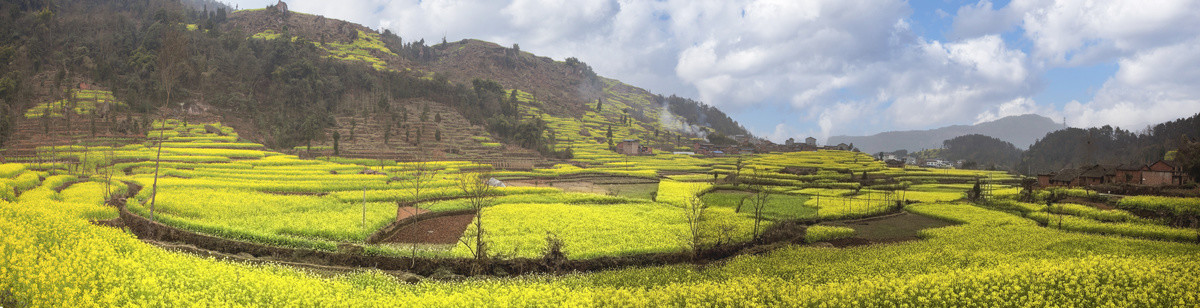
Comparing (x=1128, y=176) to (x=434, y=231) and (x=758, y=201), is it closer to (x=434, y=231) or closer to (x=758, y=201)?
(x=758, y=201)

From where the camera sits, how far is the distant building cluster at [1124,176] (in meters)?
34.2

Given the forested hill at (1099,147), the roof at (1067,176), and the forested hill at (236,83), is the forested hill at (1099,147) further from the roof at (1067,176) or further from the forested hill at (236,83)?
the forested hill at (236,83)

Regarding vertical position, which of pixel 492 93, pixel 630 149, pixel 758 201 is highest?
pixel 492 93

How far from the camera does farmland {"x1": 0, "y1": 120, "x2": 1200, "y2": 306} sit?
11.4 meters

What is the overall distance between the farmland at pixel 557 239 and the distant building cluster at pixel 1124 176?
22.4 ft

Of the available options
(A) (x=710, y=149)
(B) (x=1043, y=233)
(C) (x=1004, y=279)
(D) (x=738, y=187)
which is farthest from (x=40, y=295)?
(A) (x=710, y=149)

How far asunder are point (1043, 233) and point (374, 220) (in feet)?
98.0

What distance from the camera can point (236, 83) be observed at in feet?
228

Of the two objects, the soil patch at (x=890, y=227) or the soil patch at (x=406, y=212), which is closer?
the soil patch at (x=890, y=227)

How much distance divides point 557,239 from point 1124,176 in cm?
4441

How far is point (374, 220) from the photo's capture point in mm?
23938

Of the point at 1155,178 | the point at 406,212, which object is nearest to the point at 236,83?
the point at 406,212

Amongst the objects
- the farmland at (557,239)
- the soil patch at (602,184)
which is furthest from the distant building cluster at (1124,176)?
the soil patch at (602,184)

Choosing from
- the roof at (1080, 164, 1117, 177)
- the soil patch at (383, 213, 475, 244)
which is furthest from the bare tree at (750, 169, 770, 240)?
the roof at (1080, 164, 1117, 177)
